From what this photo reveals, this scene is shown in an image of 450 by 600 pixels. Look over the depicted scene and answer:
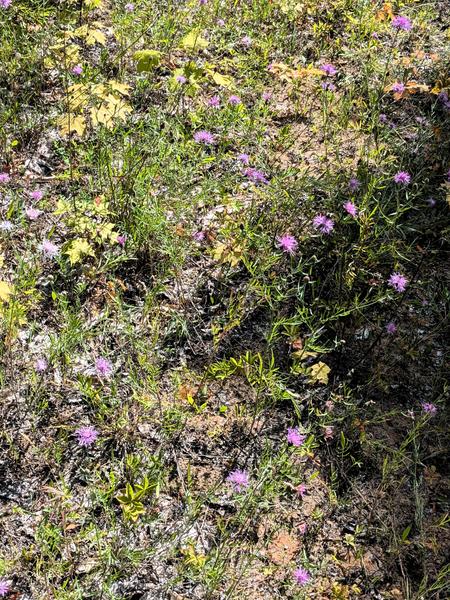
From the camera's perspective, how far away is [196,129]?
13.9ft

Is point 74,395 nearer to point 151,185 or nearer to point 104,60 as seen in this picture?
point 151,185

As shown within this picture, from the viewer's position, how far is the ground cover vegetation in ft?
8.32

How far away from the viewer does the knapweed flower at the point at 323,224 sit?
3.43m

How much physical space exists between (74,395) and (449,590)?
197 cm

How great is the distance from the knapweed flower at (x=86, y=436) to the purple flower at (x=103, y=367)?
1.00ft

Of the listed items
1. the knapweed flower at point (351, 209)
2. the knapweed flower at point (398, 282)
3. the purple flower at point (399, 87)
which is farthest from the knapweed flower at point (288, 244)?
the purple flower at point (399, 87)

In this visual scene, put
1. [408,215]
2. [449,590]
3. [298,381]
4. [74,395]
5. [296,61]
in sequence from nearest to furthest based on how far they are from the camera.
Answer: [449,590] < [74,395] < [298,381] < [408,215] < [296,61]

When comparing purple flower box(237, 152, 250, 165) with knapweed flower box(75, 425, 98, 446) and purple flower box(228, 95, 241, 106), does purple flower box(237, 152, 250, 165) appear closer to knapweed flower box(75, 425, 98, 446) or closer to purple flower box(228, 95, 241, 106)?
purple flower box(228, 95, 241, 106)

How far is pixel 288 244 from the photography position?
11.1 feet

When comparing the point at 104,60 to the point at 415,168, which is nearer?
the point at 415,168

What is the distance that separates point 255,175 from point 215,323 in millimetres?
1070

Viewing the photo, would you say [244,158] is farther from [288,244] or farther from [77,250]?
[77,250]

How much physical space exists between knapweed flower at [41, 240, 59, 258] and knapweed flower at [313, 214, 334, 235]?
1563 millimetres

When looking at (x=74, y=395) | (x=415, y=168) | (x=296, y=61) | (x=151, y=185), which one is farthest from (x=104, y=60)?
(x=74, y=395)
